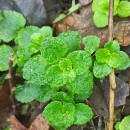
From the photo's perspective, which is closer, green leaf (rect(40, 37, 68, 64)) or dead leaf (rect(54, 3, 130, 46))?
green leaf (rect(40, 37, 68, 64))

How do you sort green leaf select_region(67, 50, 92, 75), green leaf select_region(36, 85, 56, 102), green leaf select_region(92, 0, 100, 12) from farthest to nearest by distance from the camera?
1. green leaf select_region(92, 0, 100, 12)
2. green leaf select_region(36, 85, 56, 102)
3. green leaf select_region(67, 50, 92, 75)

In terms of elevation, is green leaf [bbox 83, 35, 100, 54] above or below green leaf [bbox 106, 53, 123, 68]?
above

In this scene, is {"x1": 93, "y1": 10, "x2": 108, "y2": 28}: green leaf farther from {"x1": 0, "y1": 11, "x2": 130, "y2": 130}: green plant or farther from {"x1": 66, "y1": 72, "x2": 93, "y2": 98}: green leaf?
{"x1": 66, "y1": 72, "x2": 93, "y2": 98}: green leaf

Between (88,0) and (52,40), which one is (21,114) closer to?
(52,40)

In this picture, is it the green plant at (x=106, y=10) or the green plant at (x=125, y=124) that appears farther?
the green plant at (x=106, y=10)

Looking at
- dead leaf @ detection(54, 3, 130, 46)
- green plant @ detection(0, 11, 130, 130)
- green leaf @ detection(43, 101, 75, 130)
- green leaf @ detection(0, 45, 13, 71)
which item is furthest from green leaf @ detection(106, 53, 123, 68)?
green leaf @ detection(0, 45, 13, 71)

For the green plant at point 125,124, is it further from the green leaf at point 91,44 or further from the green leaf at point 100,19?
the green leaf at point 100,19

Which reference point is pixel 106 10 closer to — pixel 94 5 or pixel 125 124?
pixel 94 5

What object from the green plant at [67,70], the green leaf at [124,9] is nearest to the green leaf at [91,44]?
the green plant at [67,70]
